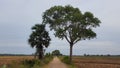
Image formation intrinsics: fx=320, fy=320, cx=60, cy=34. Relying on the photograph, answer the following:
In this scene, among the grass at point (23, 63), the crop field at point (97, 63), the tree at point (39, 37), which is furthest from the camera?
the tree at point (39, 37)

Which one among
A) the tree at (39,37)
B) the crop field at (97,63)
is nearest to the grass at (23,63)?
the crop field at (97,63)

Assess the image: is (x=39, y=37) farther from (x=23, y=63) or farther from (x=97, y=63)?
(x=23, y=63)

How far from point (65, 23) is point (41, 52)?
10628 millimetres

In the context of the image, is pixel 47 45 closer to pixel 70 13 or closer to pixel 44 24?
pixel 44 24

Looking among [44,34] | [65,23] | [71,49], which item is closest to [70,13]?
[65,23]

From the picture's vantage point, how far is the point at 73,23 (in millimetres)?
51469

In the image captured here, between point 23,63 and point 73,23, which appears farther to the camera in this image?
point 73,23

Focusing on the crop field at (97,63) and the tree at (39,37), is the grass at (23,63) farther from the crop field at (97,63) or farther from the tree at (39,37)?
the tree at (39,37)

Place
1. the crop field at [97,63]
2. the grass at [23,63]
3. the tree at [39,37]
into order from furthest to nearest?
the tree at [39,37], the crop field at [97,63], the grass at [23,63]

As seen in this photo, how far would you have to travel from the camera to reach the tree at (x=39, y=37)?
59.4 meters

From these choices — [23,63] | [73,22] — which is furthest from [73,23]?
[23,63]

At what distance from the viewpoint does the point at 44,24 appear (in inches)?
2238

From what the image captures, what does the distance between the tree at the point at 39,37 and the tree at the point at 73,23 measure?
6.85m

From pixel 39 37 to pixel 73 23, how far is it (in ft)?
33.3
